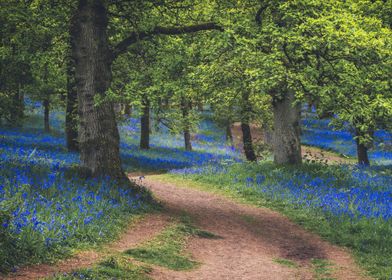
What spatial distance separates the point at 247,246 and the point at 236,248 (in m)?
0.42

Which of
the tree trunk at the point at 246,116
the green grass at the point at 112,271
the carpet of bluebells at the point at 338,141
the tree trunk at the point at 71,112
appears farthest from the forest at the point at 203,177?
the carpet of bluebells at the point at 338,141

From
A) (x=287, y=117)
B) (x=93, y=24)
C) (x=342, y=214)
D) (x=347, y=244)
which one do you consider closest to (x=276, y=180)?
(x=287, y=117)

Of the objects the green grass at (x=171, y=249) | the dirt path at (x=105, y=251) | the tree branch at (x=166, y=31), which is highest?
the tree branch at (x=166, y=31)

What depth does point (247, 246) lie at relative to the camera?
1112 cm

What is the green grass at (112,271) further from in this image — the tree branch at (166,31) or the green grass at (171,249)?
the tree branch at (166,31)

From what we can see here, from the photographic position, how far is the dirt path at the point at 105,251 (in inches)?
263

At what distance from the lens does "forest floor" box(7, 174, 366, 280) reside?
8.38m

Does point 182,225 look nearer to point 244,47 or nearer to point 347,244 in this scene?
point 347,244

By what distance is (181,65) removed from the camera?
1348cm

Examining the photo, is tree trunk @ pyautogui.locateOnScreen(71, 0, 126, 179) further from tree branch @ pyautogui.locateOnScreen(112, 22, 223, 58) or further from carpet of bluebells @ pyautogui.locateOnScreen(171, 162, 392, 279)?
carpet of bluebells @ pyautogui.locateOnScreen(171, 162, 392, 279)

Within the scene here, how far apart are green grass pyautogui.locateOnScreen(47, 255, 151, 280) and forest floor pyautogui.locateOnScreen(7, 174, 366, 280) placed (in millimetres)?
204

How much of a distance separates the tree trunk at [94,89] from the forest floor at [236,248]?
2355 mm

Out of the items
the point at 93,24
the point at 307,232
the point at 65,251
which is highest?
the point at 93,24

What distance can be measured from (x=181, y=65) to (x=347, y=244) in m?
6.47
